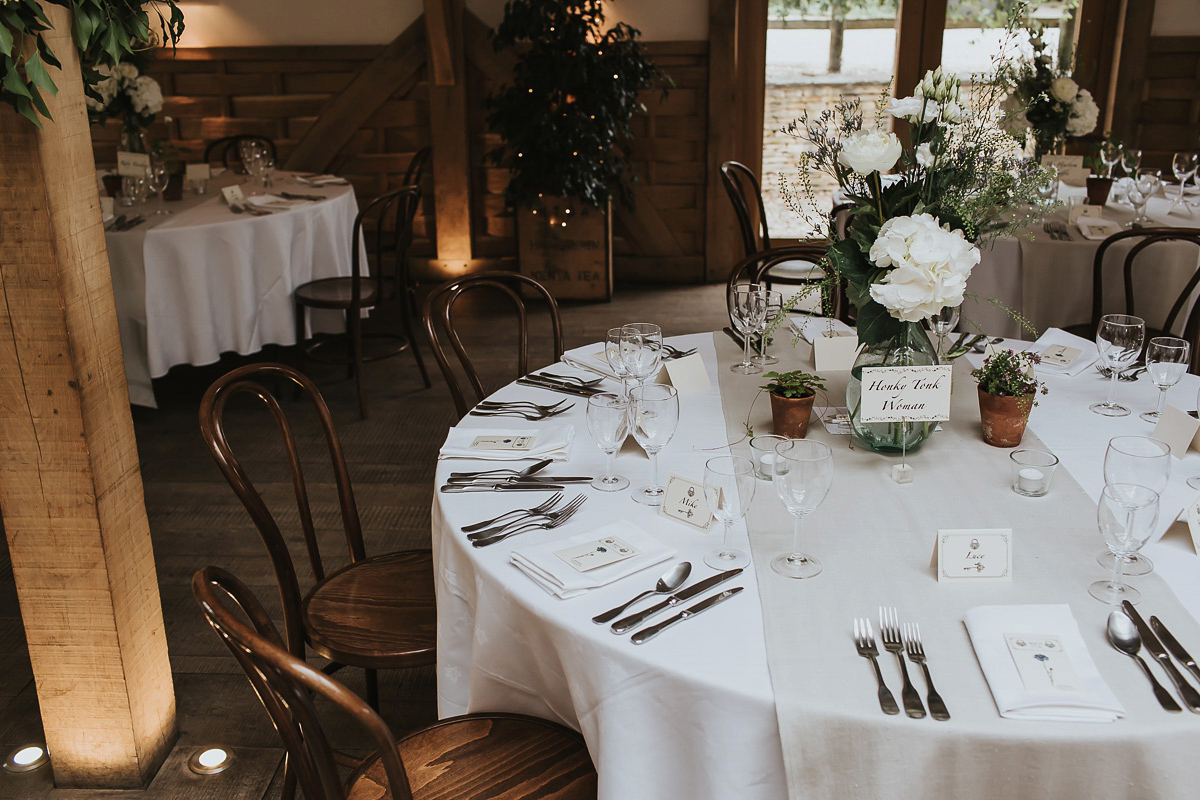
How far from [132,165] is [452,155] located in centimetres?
199

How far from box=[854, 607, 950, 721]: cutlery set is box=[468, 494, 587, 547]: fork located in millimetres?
510

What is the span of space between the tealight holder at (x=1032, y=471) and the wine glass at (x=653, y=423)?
22.3 inches

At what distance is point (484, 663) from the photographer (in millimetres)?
1494

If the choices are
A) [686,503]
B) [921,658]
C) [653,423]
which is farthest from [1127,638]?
[653,423]

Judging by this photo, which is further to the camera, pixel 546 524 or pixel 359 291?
pixel 359 291

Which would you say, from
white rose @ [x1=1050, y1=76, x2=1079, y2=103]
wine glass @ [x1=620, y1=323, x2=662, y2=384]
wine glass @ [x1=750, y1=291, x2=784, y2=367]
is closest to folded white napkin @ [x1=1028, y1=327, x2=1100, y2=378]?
wine glass @ [x1=750, y1=291, x2=784, y2=367]

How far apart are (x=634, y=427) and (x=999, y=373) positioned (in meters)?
0.70

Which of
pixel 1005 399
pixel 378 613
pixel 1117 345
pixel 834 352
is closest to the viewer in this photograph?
pixel 1005 399

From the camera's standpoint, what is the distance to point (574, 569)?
4.61ft

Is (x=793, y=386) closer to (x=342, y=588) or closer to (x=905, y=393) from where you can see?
(x=905, y=393)

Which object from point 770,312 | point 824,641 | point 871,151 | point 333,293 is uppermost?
point 871,151

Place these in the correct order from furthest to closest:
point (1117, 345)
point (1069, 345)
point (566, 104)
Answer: point (566, 104)
point (1069, 345)
point (1117, 345)

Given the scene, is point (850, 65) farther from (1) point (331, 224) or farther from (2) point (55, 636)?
(2) point (55, 636)

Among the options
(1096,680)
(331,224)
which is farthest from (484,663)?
(331,224)
